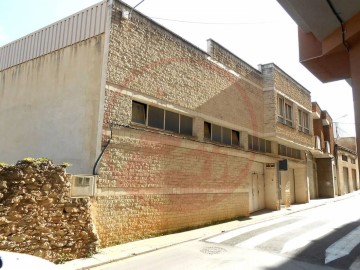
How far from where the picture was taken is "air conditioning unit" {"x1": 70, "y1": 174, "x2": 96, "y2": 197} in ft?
27.6

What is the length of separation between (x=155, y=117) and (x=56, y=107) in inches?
135

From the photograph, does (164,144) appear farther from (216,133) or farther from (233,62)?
(233,62)

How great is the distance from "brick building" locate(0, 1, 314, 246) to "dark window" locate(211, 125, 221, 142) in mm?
97

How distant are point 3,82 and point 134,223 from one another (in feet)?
27.6

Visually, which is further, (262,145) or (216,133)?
(262,145)

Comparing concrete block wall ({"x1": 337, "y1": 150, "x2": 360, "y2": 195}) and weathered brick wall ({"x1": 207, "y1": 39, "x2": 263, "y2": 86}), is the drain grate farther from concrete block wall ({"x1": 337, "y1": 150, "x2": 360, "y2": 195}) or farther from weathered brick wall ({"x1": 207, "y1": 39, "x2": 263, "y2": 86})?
concrete block wall ({"x1": 337, "y1": 150, "x2": 360, "y2": 195})

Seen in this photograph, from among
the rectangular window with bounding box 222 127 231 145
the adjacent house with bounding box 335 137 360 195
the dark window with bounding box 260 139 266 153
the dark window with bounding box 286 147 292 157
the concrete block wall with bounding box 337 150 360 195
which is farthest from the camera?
the adjacent house with bounding box 335 137 360 195

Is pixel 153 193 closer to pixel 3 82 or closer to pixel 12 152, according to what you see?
pixel 12 152

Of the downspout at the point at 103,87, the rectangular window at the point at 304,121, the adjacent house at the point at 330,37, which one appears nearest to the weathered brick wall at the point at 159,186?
the downspout at the point at 103,87

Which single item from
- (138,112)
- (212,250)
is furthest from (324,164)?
(138,112)

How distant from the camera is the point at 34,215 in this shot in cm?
744

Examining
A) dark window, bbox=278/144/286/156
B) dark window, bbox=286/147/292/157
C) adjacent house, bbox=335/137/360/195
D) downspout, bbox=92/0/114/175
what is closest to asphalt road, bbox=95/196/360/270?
downspout, bbox=92/0/114/175

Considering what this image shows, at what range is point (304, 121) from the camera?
2314 centimetres

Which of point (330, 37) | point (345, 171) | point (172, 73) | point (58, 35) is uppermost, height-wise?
point (58, 35)
